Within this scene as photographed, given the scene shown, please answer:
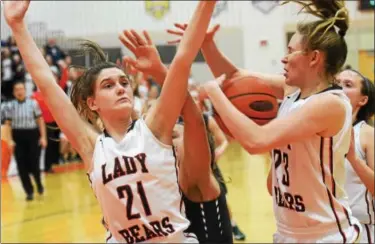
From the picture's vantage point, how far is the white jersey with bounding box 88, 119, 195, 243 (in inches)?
94.3

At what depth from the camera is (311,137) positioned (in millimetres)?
2477

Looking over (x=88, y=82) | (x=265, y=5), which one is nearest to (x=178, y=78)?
(x=88, y=82)

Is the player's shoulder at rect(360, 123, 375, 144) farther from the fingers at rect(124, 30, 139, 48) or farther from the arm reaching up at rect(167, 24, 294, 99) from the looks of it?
the fingers at rect(124, 30, 139, 48)

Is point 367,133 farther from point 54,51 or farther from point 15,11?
point 54,51

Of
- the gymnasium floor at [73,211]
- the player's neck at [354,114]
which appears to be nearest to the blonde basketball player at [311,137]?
the player's neck at [354,114]

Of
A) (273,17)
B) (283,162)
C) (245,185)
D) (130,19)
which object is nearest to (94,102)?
(283,162)

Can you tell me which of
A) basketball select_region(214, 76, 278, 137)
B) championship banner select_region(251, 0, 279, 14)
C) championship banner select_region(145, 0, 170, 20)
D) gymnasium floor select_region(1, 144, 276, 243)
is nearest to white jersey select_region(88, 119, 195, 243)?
basketball select_region(214, 76, 278, 137)

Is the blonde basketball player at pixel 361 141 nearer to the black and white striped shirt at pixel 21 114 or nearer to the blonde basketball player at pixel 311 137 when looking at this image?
the blonde basketball player at pixel 311 137

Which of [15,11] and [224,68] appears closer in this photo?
[15,11]

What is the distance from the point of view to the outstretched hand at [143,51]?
251cm

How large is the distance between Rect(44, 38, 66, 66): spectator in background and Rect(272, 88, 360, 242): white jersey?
11595 millimetres

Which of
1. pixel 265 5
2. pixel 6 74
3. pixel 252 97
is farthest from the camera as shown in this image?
pixel 265 5

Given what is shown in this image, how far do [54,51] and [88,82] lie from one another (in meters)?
11.5

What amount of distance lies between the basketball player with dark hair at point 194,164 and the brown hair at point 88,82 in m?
0.14
